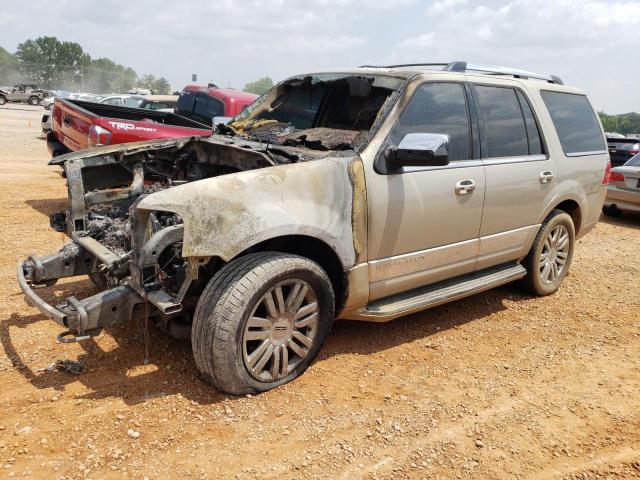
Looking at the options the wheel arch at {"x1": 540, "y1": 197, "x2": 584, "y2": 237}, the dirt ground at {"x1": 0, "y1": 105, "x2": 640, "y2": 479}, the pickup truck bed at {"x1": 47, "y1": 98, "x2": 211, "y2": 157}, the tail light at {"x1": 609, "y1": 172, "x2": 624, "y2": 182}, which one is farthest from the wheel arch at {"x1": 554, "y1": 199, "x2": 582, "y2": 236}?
the tail light at {"x1": 609, "y1": 172, "x2": 624, "y2": 182}

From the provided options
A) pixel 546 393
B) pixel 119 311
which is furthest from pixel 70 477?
pixel 546 393

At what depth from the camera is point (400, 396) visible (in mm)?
3434

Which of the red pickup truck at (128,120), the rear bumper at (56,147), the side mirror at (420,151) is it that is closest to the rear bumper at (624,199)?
the red pickup truck at (128,120)

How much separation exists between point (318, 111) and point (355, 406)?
264cm

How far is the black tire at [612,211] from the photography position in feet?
33.7

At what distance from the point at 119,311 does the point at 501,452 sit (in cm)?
227

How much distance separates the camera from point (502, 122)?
4.46m

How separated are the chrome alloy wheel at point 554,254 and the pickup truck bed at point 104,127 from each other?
14.6ft

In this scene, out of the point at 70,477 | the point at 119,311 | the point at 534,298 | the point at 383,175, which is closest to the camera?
the point at 70,477

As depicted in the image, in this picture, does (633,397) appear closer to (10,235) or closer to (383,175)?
(383,175)

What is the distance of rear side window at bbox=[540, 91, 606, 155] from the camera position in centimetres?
503

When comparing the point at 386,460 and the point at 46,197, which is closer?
the point at 386,460

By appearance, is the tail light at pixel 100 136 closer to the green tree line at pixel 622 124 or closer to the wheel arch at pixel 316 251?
the wheel arch at pixel 316 251

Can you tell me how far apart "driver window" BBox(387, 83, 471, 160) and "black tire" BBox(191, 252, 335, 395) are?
1.15m
